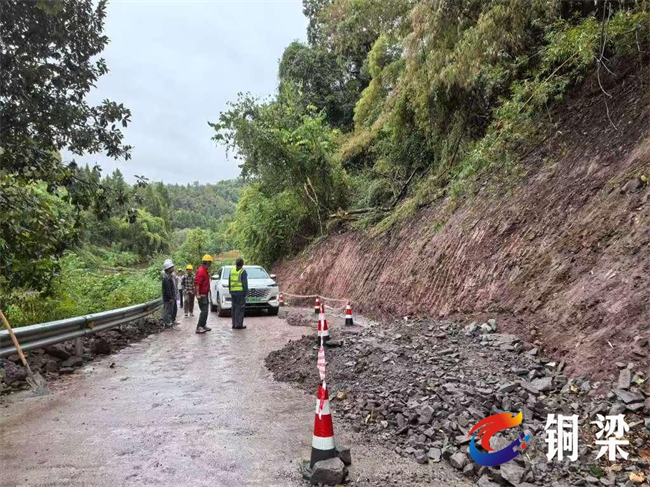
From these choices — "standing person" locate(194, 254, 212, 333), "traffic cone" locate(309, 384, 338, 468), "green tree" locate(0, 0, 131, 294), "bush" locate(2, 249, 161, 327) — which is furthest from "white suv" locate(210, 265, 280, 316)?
"traffic cone" locate(309, 384, 338, 468)

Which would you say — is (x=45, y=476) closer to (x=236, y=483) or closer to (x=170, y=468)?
(x=170, y=468)

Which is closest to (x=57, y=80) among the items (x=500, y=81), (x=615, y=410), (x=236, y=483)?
(x=236, y=483)

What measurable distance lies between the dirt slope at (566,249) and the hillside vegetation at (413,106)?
0.53 metres

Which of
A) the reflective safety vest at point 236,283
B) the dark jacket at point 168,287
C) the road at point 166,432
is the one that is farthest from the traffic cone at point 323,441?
the dark jacket at point 168,287

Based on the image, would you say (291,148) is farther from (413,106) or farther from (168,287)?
(168,287)

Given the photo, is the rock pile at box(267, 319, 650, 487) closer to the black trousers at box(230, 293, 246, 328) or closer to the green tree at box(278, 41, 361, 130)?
the black trousers at box(230, 293, 246, 328)

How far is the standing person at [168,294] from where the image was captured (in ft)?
37.1

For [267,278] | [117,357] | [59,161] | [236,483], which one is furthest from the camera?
[267,278]

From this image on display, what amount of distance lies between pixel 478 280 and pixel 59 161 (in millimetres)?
7347

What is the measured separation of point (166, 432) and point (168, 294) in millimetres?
8010

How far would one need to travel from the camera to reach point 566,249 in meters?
6.48

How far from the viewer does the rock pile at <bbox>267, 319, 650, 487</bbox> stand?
3.31 m

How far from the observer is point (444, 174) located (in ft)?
41.5

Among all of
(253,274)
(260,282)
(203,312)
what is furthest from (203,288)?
(253,274)
